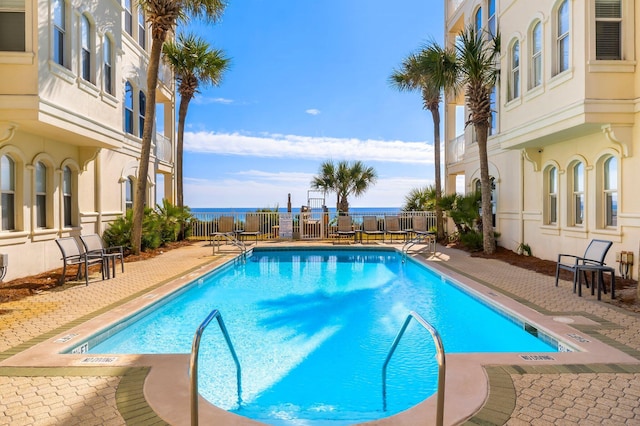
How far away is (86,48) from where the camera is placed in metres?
10.2

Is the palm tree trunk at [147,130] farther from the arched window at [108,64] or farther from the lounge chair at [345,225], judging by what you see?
the lounge chair at [345,225]

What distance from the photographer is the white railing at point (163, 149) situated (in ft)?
55.7

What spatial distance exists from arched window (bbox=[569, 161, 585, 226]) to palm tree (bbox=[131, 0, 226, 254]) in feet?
37.0

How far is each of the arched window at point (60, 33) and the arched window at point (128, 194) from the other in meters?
5.91

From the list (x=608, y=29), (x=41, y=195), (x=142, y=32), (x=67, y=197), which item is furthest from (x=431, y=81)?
(x=41, y=195)

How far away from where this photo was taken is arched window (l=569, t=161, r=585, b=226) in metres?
10.1

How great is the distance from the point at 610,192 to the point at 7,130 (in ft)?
43.4

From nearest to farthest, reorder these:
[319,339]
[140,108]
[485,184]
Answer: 1. [319,339]
2. [485,184]
3. [140,108]

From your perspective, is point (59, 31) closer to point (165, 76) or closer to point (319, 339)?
point (319, 339)

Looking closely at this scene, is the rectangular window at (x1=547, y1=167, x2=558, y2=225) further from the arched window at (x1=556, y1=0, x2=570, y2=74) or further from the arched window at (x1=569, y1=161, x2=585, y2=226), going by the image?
the arched window at (x1=556, y1=0, x2=570, y2=74)

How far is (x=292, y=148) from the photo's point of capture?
43188mm

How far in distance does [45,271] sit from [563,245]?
13446 millimetres

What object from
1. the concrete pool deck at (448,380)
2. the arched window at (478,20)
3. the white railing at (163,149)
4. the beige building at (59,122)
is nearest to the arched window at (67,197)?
the beige building at (59,122)

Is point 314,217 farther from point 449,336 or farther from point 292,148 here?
point 292,148
